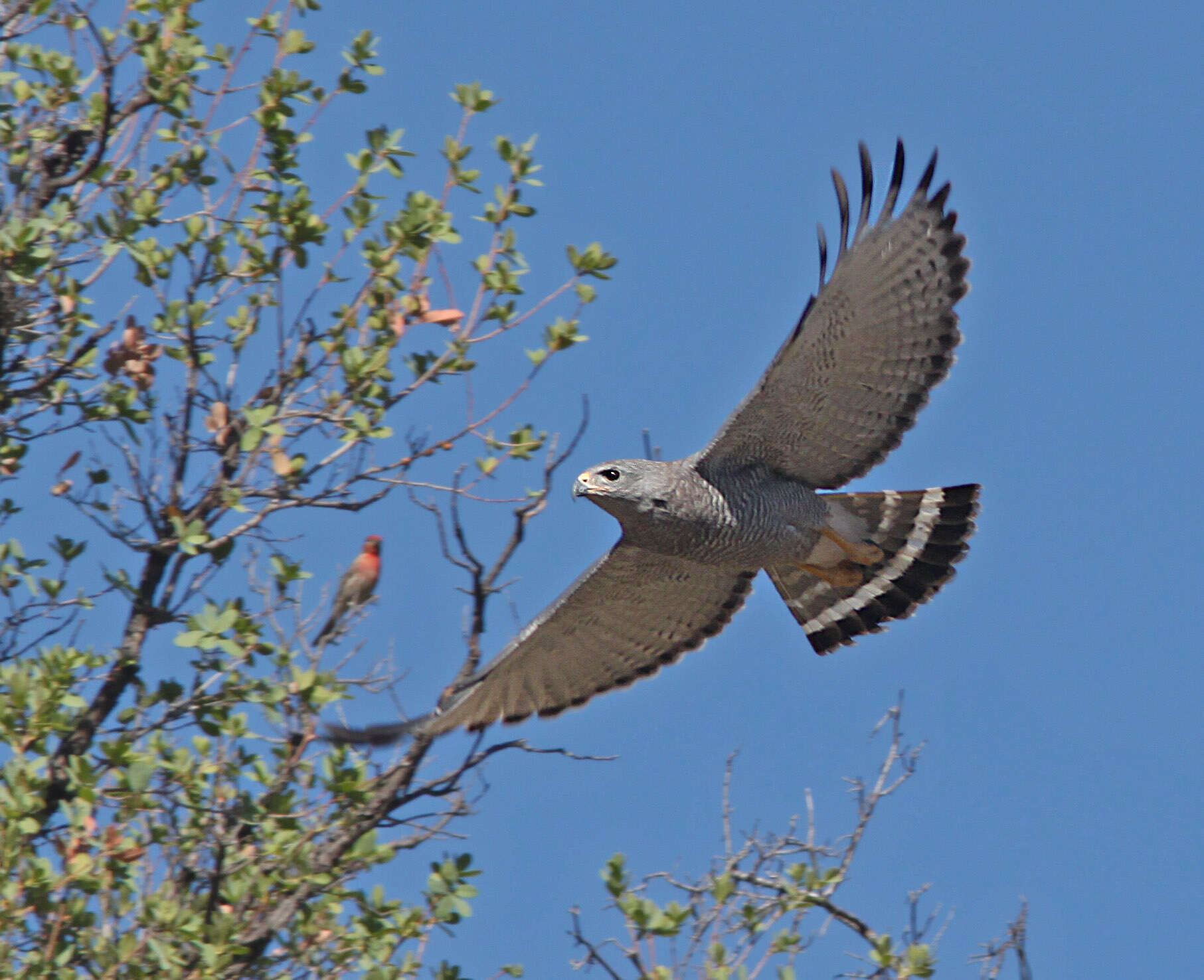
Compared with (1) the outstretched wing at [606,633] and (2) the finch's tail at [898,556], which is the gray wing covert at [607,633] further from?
(2) the finch's tail at [898,556]

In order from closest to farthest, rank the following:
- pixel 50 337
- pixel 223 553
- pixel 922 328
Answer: pixel 223 553 → pixel 50 337 → pixel 922 328

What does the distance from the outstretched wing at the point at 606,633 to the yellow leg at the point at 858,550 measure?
597mm

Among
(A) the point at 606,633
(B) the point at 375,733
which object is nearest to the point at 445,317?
(B) the point at 375,733

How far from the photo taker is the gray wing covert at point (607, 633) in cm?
785

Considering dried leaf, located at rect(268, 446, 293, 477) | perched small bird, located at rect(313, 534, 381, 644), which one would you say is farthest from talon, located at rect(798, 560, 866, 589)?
dried leaf, located at rect(268, 446, 293, 477)

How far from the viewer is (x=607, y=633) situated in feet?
27.2

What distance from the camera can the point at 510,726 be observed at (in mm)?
8016

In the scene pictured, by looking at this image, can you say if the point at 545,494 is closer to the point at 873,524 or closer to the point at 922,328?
the point at 922,328

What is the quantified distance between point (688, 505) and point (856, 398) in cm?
101

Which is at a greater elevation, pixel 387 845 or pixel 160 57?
pixel 160 57

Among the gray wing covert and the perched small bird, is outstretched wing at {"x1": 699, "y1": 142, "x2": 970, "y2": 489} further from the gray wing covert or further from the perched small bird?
the perched small bird

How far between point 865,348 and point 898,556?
65.8 inches

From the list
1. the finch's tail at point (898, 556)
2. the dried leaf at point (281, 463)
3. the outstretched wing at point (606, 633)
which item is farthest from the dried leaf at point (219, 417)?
the finch's tail at point (898, 556)

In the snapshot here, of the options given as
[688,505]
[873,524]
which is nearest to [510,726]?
[688,505]
